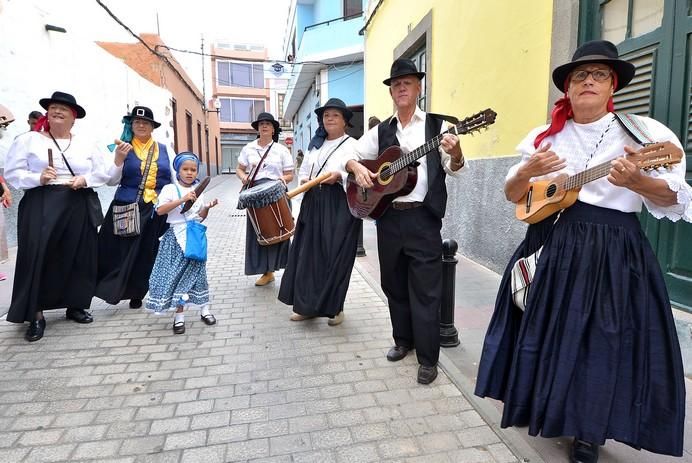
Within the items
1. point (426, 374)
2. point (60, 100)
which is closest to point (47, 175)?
point (60, 100)

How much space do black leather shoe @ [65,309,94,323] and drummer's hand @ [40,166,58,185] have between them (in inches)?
48.0

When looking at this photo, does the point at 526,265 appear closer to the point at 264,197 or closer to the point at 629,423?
the point at 629,423

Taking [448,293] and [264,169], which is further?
[264,169]

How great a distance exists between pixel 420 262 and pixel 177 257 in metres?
2.09

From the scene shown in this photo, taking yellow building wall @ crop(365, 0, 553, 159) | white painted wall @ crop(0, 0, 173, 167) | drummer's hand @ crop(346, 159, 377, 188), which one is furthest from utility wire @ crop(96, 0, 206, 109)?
drummer's hand @ crop(346, 159, 377, 188)

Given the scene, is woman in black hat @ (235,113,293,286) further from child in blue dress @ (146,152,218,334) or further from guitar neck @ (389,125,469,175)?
guitar neck @ (389,125,469,175)

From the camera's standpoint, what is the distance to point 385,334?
13.0ft

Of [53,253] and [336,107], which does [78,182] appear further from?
[336,107]

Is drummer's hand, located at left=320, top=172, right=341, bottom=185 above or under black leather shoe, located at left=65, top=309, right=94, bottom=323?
above

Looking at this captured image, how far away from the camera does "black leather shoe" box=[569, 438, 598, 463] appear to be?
2.18 meters

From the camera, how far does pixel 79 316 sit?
13.7 ft

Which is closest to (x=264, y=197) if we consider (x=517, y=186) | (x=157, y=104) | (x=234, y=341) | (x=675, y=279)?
(x=234, y=341)

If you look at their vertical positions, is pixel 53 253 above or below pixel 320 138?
below

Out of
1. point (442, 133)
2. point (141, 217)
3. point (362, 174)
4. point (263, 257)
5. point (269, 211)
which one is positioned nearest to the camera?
point (442, 133)
